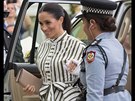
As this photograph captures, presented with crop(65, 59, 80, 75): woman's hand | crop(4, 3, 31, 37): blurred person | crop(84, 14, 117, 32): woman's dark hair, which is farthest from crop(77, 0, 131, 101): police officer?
crop(4, 3, 31, 37): blurred person

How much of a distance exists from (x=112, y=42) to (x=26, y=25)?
4.45 m

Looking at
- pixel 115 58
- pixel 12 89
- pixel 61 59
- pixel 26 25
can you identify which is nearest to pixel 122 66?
pixel 115 58

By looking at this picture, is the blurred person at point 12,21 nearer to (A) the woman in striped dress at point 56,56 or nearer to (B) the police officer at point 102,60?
(A) the woman in striped dress at point 56,56

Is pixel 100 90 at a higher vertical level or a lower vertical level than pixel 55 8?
lower

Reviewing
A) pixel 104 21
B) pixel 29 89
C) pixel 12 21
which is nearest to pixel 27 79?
pixel 29 89

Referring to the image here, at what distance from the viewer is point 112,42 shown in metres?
3.84

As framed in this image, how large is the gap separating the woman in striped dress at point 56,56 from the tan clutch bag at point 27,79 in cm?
5

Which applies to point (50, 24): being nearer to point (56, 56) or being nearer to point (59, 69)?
point (56, 56)

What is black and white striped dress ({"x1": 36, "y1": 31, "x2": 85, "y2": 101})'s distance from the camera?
4.05 m

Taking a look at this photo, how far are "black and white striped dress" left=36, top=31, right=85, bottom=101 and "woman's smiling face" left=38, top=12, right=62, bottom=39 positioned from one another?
0.19 ft

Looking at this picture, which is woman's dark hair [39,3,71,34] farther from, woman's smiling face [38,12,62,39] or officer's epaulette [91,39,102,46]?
officer's epaulette [91,39,102,46]

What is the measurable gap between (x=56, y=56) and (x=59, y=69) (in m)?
0.12

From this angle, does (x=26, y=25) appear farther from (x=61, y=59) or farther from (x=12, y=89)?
(x=61, y=59)

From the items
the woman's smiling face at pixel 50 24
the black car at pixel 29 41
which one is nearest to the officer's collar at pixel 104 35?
the woman's smiling face at pixel 50 24
